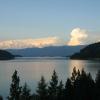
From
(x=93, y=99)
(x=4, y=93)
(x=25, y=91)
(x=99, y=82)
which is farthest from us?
(x=4, y=93)

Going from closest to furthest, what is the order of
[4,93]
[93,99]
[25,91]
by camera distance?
1. [93,99]
2. [25,91]
3. [4,93]

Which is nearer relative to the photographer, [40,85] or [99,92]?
[99,92]

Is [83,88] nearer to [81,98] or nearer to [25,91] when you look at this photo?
[81,98]

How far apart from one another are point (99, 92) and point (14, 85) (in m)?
22.0

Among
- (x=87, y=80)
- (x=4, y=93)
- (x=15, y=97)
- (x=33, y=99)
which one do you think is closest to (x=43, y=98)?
(x=33, y=99)

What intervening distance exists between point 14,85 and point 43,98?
28.7 feet

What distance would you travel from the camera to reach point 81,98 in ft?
222

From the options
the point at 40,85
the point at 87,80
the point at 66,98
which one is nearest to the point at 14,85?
the point at 40,85

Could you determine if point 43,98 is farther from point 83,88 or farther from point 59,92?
point 83,88

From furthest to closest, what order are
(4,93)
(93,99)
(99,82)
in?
(4,93)
(99,82)
(93,99)

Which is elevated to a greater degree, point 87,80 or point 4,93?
point 87,80

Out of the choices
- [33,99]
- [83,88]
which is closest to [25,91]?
[33,99]

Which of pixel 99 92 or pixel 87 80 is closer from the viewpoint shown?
pixel 99 92

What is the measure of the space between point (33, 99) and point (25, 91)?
3.30 meters
